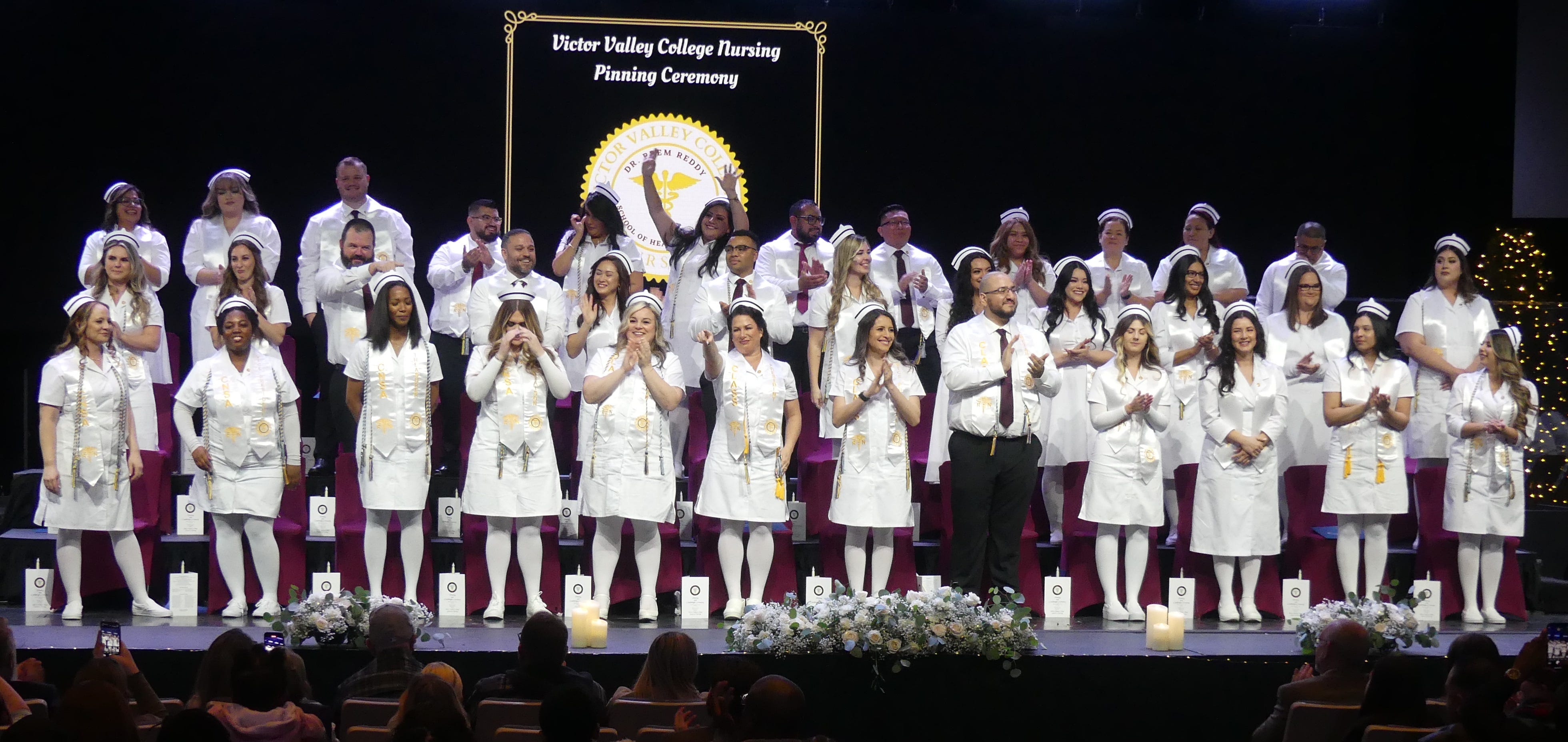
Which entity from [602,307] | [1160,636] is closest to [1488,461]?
[1160,636]

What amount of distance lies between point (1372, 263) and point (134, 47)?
7.64 meters

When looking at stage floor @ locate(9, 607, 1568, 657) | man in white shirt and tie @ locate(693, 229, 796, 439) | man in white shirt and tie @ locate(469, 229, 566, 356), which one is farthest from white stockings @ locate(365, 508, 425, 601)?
man in white shirt and tie @ locate(693, 229, 796, 439)

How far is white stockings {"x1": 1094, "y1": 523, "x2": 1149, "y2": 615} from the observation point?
23.4 ft

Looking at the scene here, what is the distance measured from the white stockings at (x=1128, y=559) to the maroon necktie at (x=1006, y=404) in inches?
30.6

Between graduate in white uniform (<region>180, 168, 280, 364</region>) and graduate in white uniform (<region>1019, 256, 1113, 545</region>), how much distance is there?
4000mm

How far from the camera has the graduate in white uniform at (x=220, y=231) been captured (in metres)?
8.11

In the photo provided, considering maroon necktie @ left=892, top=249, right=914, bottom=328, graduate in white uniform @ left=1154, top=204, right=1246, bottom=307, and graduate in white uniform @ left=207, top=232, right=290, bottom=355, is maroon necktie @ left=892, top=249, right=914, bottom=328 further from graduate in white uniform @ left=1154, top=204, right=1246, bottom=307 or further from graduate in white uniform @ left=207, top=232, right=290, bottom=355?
graduate in white uniform @ left=207, top=232, right=290, bottom=355

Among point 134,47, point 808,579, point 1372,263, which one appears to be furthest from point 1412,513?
point 134,47

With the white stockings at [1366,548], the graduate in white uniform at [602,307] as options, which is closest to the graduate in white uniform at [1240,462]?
the white stockings at [1366,548]

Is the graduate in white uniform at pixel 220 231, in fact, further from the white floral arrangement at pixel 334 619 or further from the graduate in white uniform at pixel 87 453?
the white floral arrangement at pixel 334 619

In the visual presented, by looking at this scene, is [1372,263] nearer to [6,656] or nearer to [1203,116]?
[1203,116]

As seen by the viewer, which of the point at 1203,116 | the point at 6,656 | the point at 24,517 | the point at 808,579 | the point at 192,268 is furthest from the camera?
the point at 1203,116

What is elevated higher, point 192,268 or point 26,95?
point 26,95

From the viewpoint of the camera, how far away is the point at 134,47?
917 cm
